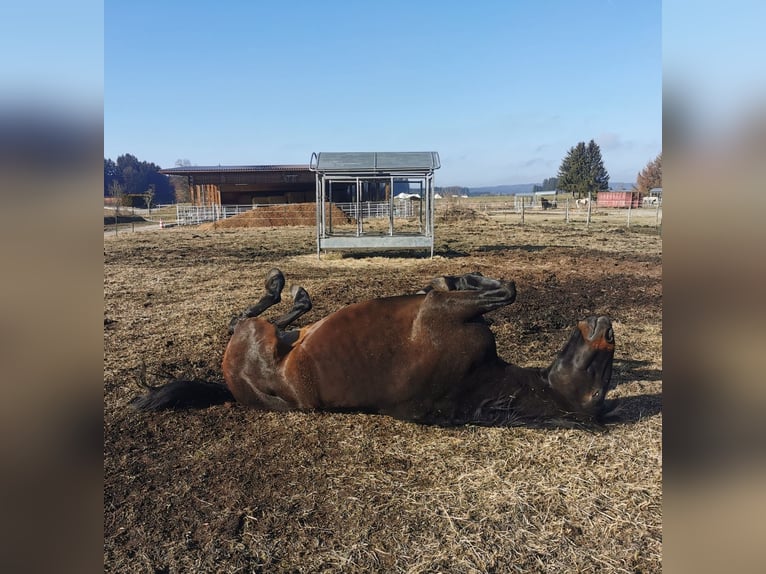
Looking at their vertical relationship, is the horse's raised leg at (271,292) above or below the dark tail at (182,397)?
above

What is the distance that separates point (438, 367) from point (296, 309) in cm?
153

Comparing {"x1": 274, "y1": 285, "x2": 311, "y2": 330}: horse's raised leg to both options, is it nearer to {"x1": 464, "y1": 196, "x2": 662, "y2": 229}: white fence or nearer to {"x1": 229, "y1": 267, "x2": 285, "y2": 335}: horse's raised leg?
{"x1": 229, "y1": 267, "x2": 285, "y2": 335}: horse's raised leg

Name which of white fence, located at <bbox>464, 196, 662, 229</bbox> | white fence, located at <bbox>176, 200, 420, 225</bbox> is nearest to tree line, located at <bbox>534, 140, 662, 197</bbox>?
white fence, located at <bbox>464, 196, 662, 229</bbox>

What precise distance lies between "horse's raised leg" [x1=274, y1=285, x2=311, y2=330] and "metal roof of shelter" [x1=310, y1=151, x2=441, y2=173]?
10520 mm

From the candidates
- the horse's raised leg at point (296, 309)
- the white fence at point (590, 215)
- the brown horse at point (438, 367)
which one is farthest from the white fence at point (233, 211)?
the brown horse at point (438, 367)

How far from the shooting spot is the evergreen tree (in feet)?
210

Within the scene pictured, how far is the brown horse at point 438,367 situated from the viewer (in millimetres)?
3762

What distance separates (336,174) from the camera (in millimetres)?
16219

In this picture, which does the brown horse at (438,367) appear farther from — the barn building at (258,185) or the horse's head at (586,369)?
the barn building at (258,185)

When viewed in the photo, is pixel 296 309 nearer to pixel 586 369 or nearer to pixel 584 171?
pixel 586 369

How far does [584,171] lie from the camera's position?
6531cm

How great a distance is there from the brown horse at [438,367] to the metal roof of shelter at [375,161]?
1130 cm
